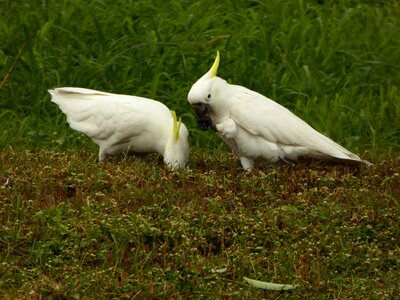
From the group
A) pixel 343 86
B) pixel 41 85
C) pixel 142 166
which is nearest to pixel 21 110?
pixel 41 85

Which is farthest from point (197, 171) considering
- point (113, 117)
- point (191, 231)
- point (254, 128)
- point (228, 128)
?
point (191, 231)

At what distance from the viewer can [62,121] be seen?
7.70 metres

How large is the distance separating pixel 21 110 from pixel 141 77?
0.88 m

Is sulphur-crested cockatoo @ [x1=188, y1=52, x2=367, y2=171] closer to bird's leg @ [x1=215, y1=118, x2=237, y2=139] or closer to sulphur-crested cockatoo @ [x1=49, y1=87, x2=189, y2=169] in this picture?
bird's leg @ [x1=215, y1=118, x2=237, y2=139]

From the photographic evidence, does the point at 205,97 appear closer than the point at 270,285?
No

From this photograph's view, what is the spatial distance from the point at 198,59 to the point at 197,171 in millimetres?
1921

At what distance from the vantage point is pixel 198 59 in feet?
27.0

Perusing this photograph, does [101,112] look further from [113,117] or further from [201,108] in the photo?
[201,108]

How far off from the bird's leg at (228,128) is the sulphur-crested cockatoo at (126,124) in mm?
225

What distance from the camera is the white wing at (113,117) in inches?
262

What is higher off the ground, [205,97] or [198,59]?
[205,97]

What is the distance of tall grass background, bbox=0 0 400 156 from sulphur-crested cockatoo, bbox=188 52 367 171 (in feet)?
2.47

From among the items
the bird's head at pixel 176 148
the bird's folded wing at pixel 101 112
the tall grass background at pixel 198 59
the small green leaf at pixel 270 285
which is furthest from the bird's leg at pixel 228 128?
the small green leaf at pixel 270 285

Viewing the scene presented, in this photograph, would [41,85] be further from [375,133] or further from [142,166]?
[375,133]
